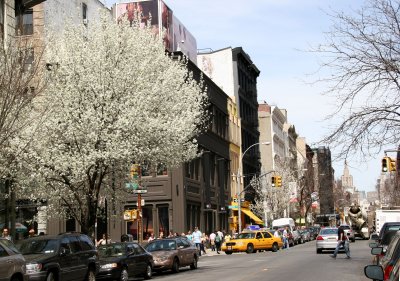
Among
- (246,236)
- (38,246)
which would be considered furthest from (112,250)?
(246,236)

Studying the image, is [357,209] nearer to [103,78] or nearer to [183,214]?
[183,214]

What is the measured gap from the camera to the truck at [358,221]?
210ft

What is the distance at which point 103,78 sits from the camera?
25375mm

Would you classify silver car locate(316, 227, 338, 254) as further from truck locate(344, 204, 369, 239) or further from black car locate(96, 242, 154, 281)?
truck locate(344, 204, 369, 239)

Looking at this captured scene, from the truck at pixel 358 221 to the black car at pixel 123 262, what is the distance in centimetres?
4199

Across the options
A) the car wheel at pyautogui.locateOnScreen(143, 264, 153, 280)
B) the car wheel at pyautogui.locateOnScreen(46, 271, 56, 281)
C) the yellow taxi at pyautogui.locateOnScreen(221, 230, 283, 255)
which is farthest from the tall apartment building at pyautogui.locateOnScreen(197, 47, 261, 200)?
the car wheel at pyautogui.locateOnScreen(46, 271, 56, 281)

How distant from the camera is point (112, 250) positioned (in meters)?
24.0

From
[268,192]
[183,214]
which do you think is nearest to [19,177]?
[183,214]

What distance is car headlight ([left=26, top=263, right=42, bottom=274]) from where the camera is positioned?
1775cm

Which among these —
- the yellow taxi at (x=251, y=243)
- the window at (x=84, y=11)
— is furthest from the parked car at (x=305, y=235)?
the window at (x=84, y=11)

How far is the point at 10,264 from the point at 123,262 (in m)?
7.69

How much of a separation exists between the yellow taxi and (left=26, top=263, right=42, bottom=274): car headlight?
2884 centimetres

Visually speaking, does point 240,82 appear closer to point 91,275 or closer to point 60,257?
point 91,275

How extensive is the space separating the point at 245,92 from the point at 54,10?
43.1 metres
